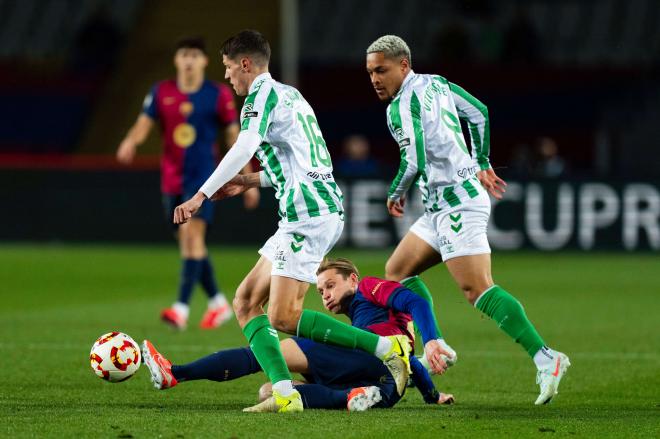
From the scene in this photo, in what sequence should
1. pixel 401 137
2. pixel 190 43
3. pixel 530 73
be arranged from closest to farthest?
pixel 401 137, pixel 190 43, pixel 530 73

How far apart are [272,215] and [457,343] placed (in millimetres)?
9583

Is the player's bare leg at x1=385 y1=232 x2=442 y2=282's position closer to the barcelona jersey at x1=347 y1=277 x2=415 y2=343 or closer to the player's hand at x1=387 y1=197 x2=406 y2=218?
the player's hand at x1=387 y1=197 x2=406 y2=218

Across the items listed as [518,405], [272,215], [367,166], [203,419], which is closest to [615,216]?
[367,166]

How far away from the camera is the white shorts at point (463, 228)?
754 cm

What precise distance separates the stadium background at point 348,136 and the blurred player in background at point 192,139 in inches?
23.8

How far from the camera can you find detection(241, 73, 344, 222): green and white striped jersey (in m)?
6.91

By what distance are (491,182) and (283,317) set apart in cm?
156

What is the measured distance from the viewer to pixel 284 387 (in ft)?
21.9

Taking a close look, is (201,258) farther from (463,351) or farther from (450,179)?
(450,179)

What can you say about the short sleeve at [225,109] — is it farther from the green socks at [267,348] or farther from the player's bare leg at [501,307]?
the green socks at [267,348]

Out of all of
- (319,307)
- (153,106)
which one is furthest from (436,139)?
(319,307)

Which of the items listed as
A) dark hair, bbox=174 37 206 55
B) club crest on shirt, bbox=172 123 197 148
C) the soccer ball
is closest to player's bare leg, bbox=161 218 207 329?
club crest on shirt, bbox=172 123 197 148

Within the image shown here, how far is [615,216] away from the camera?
1909cm

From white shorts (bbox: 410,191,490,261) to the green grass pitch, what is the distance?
2.73ft
